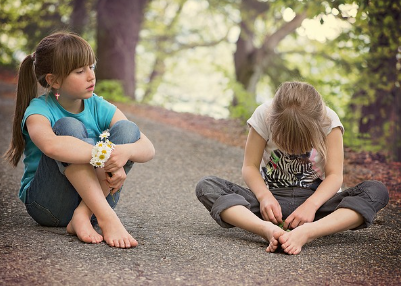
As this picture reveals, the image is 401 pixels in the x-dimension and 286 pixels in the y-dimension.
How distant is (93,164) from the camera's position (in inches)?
94.7

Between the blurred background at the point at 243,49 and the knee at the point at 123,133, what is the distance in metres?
1.01

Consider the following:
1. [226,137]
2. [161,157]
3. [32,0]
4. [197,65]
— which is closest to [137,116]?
[226,137]

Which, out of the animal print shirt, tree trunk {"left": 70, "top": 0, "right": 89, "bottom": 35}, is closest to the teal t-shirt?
the animal print shirt

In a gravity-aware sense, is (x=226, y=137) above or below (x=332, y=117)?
below

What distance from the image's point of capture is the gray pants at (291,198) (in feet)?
8.69

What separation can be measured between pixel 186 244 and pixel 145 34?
580 inches

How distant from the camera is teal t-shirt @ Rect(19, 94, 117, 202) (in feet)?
8.62

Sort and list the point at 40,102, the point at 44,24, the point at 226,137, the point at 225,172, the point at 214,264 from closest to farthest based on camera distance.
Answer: the point at 214,264, the point at 40,102, the point at 225,172, the point at 226,137, the point at 44,24

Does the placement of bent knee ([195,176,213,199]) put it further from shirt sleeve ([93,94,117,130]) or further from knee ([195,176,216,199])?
shirt sleeve ([93,94,117,130])

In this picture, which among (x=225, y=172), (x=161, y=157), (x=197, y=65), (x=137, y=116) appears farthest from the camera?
(x=197, y=65)

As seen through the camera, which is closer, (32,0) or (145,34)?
(32,0)

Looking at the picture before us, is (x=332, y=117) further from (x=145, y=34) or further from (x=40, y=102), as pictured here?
(x=145, y=34)

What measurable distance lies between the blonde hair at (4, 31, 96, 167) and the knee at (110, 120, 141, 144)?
1.22 feet

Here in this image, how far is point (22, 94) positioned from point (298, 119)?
1524 mm
